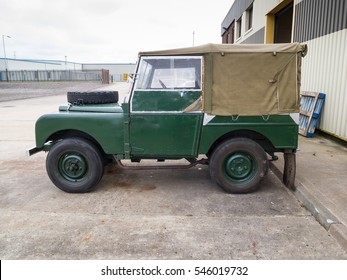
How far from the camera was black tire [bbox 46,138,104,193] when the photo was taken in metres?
4.97

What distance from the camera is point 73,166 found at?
5.04 m

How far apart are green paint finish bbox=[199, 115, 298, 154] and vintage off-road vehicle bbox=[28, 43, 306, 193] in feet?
0.05

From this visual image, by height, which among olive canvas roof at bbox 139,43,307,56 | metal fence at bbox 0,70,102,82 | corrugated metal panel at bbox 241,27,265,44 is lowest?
olive canvas roof at bbox 139,43,307,56

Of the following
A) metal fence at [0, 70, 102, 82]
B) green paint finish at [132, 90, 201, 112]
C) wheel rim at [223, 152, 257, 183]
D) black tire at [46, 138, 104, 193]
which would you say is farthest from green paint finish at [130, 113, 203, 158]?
metal fence at [0, 70, 102, 82]

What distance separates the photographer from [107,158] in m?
5.39

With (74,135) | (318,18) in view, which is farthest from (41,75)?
(74,135)

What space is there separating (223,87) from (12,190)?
3.80 m

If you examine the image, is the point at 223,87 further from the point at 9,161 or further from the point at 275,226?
the point at 9,161

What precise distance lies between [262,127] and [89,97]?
2.84m

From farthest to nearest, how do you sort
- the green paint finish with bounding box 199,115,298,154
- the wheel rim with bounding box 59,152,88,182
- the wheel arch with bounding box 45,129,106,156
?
the wheel arch with bounding box 45,129,106,156 → the wheel rim with bounding box 59,152,88,182 → the green paint finish with bounding box 199,115,298,154

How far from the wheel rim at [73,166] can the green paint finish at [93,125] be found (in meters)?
0.41

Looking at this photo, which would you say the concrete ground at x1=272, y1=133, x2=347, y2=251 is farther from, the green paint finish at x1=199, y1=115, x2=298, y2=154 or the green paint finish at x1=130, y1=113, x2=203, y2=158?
the green paint finish at x1=130, y1=113, x2=203, y2=158

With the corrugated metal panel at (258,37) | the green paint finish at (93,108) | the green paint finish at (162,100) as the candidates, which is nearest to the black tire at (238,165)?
the green paint finish at (162,100)

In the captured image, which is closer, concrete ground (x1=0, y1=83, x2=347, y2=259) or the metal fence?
concrete ground (x1=0, y1=83, x2=347, y2=259)
